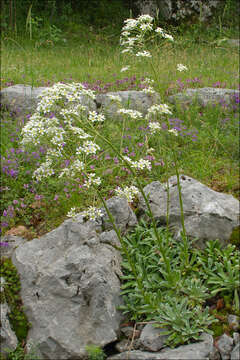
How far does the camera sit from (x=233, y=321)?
9.98ft

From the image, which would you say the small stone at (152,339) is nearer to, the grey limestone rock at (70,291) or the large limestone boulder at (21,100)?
the grey limestone rock at (70,291)

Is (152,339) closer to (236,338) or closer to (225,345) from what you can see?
(225,345)

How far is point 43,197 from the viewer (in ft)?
13.9

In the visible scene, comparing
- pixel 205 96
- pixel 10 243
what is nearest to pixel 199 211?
pixel 10 243

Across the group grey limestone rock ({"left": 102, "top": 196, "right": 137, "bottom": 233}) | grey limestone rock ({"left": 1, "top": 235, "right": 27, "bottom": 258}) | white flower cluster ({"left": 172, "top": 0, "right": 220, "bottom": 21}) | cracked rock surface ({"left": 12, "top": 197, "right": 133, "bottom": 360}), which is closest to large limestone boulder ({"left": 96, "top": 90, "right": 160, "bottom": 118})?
grey limestone rock ({"left": 102, "top": 196, "right": 137, "bottom": 233})

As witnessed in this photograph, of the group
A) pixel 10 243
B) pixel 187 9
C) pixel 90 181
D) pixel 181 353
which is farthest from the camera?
pixel 187 9

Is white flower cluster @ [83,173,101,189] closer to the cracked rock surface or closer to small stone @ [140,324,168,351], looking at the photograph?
the cracked rock surface

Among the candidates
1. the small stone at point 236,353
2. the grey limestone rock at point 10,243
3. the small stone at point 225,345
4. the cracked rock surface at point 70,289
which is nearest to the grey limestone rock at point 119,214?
the cracked rock surface at point 70,289

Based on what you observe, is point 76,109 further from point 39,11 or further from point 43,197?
point 39,11

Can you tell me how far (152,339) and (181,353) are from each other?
0.29 metres

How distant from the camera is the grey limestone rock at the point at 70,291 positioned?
2973 millimetres

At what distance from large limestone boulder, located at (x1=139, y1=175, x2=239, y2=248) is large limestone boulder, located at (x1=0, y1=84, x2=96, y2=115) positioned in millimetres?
2871

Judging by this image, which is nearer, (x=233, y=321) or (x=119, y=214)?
(x=233, y=321)

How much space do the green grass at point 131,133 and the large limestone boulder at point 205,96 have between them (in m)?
0.24
